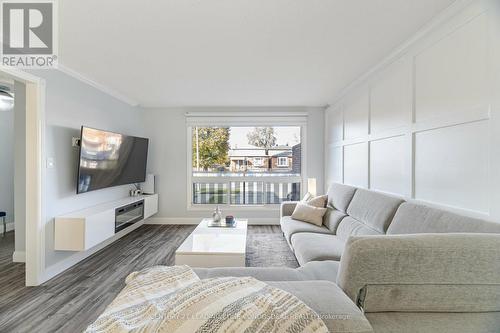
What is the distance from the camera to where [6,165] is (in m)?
4.45

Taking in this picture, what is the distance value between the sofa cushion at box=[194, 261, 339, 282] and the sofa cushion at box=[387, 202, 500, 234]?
2.12ft

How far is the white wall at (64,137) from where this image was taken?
9.07 feet

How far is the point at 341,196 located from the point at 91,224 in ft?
10.5

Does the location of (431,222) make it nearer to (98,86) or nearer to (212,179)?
(212,179)

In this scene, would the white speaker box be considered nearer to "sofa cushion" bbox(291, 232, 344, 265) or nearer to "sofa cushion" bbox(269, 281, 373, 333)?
"sofa cushion" bbox(291, 232, 344, 265)

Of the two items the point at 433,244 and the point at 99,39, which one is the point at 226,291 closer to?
the point at 433,244

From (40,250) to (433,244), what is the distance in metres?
3.45

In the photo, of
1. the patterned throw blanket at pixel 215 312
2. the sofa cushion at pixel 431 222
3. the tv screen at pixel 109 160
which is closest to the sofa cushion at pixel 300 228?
the sofa cushion at pixel 431 222

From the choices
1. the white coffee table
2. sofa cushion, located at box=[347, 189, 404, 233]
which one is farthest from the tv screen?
sofa cushion, located at box=[347, 189, 404, 233]

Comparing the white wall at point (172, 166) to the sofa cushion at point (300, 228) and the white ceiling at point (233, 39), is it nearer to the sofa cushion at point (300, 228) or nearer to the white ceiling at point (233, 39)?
the white ceiling at point (233, 39)

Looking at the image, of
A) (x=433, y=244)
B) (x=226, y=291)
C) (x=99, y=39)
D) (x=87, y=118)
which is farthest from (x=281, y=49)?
(x=87, y=118)

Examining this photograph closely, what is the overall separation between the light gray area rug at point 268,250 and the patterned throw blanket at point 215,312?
2246 millimetres

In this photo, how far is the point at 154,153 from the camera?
200 inches

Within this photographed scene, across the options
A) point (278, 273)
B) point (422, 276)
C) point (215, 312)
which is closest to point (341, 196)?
point (278, 273)
